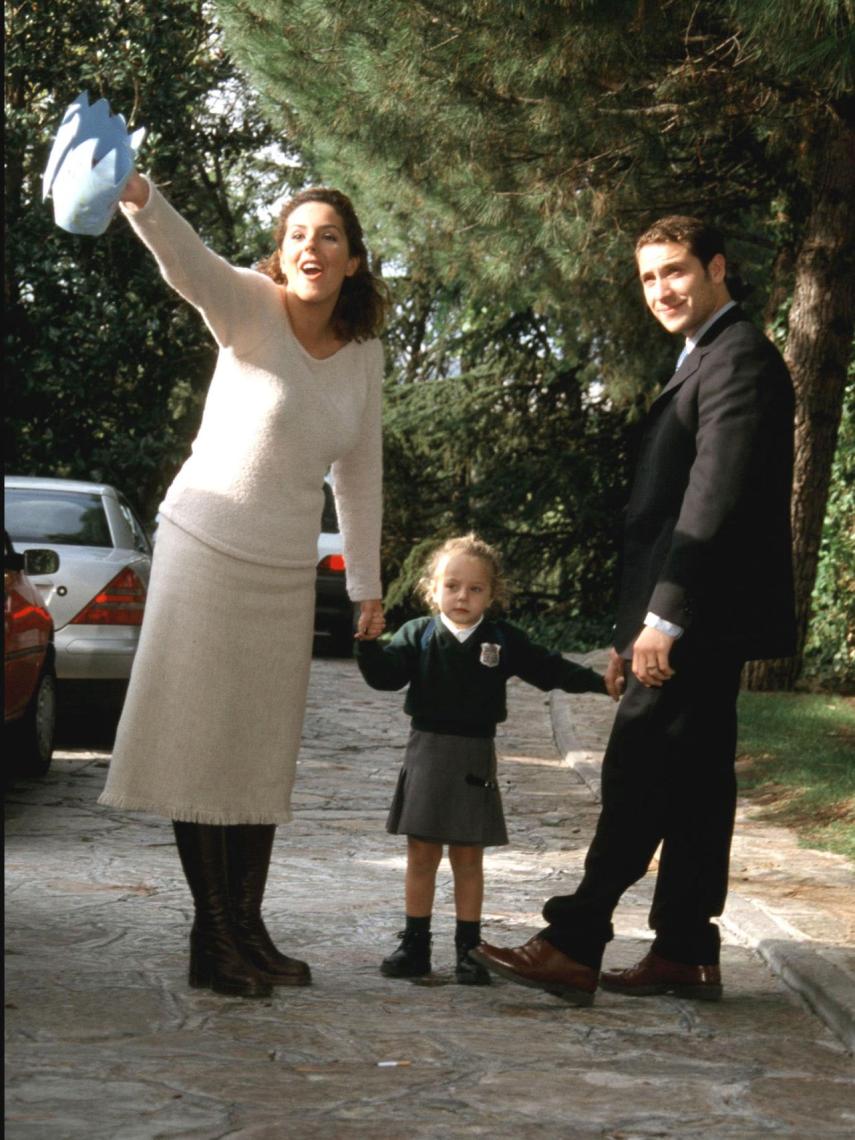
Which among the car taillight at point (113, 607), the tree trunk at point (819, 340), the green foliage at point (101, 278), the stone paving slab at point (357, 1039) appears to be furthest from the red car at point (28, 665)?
the green foliage at point (101, 278)

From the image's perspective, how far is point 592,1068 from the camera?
4.20m

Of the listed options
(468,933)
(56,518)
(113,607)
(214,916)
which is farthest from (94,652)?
(214,916)

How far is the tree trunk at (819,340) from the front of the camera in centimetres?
1296

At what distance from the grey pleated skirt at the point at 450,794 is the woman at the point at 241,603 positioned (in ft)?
1.29

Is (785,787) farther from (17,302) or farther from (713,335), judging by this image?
(17,302)

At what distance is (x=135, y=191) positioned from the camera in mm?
4230

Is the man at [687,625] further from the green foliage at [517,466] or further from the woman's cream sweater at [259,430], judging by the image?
the green foliage at [517,466]

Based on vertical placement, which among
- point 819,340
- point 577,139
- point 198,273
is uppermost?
point 577,139

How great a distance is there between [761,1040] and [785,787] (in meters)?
4.91

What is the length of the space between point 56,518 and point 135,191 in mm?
6884

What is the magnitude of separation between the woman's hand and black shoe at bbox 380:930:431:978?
7.18 feet

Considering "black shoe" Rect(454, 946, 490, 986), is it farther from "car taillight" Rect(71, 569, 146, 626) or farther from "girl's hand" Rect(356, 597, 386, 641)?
"car taillight" Rect(71, 569, 146, 626)

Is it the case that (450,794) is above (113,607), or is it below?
below

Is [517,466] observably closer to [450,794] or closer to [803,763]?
[803,763]
